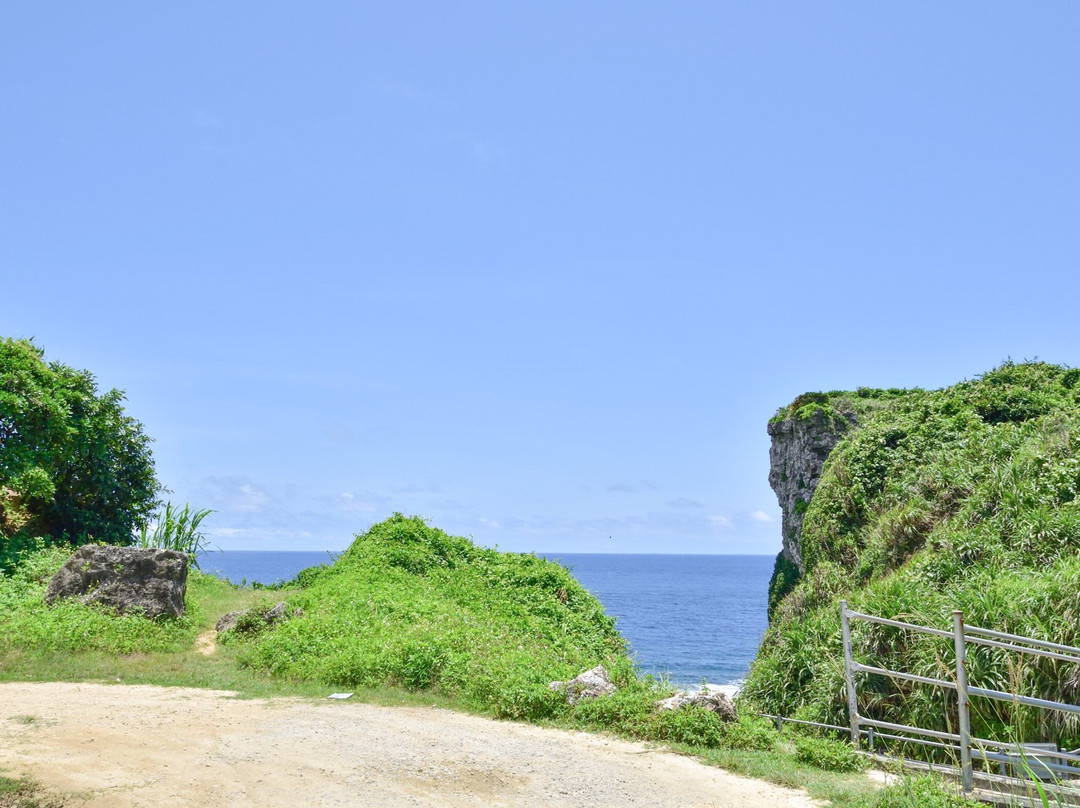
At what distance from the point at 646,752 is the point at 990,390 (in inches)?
669

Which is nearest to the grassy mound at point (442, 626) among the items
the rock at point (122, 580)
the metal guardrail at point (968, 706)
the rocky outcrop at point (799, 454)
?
the rock at point (122, 580)

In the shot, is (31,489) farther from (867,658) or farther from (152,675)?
(867,658)

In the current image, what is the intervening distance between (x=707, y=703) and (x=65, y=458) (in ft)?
68.3

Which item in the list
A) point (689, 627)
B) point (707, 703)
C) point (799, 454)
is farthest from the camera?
point (689, 627)

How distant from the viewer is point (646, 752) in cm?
952

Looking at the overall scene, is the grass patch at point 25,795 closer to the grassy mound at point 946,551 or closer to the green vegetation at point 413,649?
the green vegetation at point 413,649

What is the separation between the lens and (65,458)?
23.7m

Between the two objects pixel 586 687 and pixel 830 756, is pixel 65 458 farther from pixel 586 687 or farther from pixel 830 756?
pixel 830 756

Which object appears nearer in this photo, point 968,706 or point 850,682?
point 968,706

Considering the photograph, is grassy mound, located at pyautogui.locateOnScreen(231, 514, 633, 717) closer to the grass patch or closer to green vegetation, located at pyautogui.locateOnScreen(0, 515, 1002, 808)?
green vegetation, located at pyautogui.locateOnScreen(0, 515, 1002, 808)

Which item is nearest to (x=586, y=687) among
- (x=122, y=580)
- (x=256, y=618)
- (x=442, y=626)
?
(x=442, y=626)


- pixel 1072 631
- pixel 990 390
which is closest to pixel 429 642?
pixel 1072 631

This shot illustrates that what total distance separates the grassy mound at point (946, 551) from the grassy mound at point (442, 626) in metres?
3.42

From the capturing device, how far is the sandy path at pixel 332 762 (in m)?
7.63
